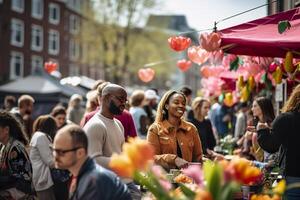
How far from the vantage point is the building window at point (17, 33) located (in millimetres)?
45469

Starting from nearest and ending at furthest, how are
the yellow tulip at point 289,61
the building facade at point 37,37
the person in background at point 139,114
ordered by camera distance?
1. the yellow tulip at point 289,61
2. the person in background at point 139,114
3. the building facade at point 37,37

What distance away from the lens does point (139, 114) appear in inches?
407

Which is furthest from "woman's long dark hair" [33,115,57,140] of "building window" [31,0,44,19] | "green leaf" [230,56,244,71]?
"building window" [31,0,44,19]

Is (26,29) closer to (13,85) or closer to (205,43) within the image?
(13,85)

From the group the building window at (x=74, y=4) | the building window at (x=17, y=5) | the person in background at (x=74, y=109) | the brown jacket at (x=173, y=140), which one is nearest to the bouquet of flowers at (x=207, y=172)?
the brown jacket at (x=173, y=140)

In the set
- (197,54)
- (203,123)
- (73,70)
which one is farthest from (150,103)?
(73,70)

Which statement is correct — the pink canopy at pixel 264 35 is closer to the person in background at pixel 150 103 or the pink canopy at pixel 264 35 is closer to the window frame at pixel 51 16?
the person in background at pixel 150 103

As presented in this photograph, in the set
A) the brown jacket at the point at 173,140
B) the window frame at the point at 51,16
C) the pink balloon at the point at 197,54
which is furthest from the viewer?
the window frame at the point at 51,16

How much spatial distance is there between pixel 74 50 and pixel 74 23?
2.37 metres

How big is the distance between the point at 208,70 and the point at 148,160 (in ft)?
32.3

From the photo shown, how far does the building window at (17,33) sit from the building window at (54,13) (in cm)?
481

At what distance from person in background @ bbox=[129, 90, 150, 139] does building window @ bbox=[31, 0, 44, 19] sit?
39.4 m

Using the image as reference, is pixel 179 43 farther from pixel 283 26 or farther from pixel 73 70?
pixel 73 70

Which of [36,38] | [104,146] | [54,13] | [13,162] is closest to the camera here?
[104,146]
